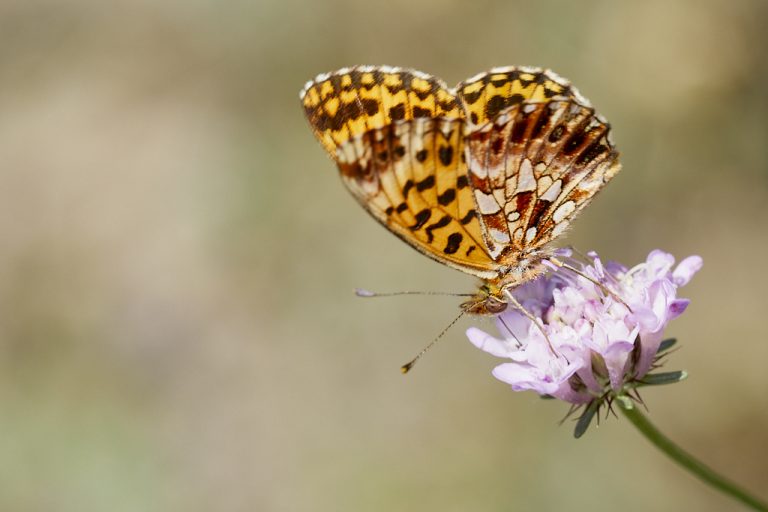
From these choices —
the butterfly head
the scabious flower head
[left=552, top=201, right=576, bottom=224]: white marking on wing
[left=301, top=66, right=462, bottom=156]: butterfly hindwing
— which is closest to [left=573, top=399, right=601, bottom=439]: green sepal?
the scabious flower head

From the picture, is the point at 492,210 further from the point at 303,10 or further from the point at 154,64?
the point at 154,64

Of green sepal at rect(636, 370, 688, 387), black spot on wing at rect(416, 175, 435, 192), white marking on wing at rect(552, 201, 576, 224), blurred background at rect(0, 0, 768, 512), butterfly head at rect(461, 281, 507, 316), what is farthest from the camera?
blurred background at rect(0, 0, 768, 512)

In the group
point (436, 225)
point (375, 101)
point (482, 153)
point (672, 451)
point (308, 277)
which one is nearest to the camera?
point (672, 451)

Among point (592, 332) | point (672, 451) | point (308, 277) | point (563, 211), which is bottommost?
point (308, 277)

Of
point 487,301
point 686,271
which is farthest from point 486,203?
point 686,271

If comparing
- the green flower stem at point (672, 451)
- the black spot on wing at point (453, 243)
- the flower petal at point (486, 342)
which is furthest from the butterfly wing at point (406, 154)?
the green flower stem at point (672, 451)

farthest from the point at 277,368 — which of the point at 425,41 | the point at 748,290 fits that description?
the point at 748,290

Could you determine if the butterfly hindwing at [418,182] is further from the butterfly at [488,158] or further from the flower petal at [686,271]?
the flower petal at [686,271]

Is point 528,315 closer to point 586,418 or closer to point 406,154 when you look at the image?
point 586,418

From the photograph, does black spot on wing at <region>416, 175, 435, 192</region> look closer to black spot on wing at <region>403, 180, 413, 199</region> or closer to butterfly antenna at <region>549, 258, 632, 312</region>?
black spot on wing at <region>403, 180, 413, 199</region>
